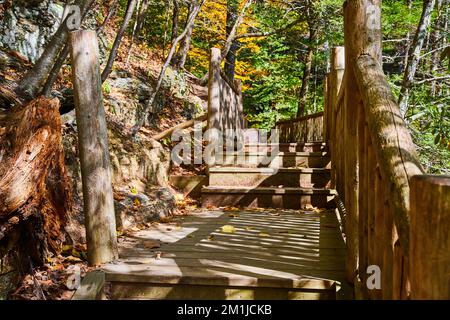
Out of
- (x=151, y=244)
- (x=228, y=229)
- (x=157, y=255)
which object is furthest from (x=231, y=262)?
(x=228, y=229)

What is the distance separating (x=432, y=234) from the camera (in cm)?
93

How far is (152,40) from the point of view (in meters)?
12.6

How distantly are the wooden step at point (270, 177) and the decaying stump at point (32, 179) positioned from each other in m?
2.73

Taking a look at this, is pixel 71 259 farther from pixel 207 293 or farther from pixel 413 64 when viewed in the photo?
pixel 413 64

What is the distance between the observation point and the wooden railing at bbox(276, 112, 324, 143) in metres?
9.75

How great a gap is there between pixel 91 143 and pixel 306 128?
8.23 metres

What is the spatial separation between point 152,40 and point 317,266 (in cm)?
1139

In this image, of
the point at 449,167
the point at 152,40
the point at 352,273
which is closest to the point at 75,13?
the point at 352,273

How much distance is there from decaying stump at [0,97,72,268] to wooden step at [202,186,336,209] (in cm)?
250

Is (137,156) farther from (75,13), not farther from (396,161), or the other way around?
(396,161)

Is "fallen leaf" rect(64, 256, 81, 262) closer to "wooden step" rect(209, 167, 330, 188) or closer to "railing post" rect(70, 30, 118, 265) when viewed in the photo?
"railing post" rect(70, 30, 118, 265)

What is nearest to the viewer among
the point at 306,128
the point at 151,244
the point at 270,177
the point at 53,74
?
the point at 151,244

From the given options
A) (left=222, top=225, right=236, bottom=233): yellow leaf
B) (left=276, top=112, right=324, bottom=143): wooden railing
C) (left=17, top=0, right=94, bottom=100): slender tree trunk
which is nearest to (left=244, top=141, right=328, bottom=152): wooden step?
(left=276, top=112, right=324, bottom=143): wooden railing
